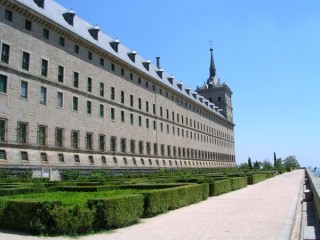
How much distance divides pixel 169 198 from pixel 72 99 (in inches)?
1038

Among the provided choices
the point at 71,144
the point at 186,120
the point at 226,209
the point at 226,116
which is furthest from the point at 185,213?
the point at 226,116

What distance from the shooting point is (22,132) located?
30.6 metres

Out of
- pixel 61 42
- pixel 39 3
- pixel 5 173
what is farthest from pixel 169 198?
pixel 39 3

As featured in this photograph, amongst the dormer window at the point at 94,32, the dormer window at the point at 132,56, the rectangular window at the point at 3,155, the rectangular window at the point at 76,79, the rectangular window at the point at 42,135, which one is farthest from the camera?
the dormer window at the point at 132,56

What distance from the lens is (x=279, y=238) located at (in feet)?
28.5

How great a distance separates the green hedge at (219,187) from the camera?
20.5 m

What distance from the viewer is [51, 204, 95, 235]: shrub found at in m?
9.38

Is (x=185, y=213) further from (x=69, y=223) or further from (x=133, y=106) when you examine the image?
(x=133, y=106)

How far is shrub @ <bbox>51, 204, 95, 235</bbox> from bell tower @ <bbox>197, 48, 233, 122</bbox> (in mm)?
100602

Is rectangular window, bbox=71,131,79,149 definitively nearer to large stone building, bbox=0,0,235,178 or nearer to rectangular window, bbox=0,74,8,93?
large stone building, bbox=0,0,235,178

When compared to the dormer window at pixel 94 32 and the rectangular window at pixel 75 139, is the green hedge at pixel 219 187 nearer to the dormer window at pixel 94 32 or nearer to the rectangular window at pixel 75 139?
the rectangular window at pixel 75 139

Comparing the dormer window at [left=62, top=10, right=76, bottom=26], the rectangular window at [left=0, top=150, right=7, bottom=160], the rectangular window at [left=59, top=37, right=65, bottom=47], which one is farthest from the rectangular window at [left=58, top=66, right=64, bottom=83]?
the rectangular window at [left=0, top=150, right=7, bottom=160]

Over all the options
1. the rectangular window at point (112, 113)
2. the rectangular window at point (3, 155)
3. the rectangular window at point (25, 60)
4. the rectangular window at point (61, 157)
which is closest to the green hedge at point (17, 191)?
the rectangular window at point (3, 155)

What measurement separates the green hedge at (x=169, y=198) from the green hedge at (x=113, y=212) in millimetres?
1499
